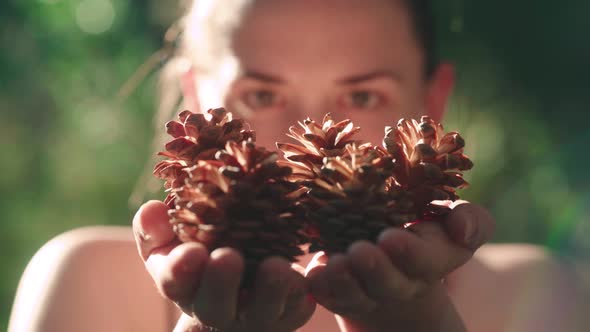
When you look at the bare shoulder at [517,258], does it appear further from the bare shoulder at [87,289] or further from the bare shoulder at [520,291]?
the bare shoulder at [87,289]

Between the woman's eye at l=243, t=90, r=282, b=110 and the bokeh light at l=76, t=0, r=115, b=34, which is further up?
the bokeh light at l=76, t=0, r=115, b=34

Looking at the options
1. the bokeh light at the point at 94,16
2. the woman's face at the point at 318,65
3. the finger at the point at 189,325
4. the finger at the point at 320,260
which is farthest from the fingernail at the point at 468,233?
the bokeh light at the point at 94,16

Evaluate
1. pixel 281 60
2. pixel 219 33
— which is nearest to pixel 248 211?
pixel 281 60

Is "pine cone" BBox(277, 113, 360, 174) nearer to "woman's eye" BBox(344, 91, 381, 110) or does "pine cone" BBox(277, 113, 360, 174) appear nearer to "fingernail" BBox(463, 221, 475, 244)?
"fingernail" BBox(463, 221, 475, 244)

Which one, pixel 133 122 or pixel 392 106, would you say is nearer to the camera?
pixel 392 106

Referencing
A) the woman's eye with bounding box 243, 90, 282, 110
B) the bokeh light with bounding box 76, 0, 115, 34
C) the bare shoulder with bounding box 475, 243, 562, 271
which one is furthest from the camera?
the bokeh light with bounding box 76, 0, 115, 34

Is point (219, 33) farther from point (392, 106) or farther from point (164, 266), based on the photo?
point (164, 266)

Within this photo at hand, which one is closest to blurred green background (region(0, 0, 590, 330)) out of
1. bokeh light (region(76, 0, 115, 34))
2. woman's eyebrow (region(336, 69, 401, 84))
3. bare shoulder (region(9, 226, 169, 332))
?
bokeh light (region(76, 0, 115, 34))

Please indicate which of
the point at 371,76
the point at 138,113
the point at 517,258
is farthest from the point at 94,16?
the point at 517,258
